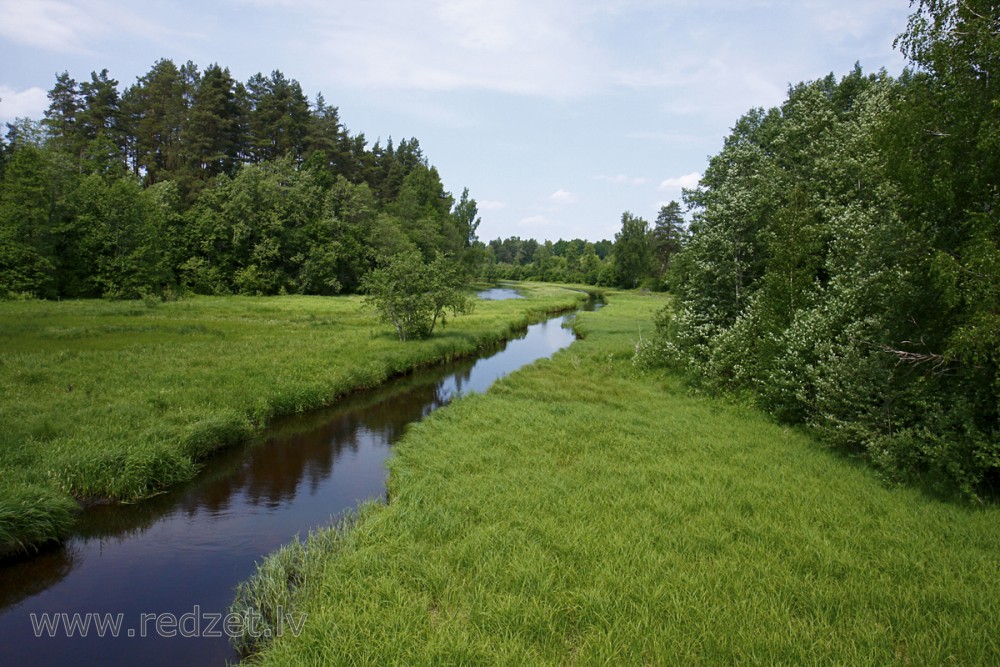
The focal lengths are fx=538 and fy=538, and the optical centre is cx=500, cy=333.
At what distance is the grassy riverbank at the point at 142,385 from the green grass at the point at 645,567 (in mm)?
5361

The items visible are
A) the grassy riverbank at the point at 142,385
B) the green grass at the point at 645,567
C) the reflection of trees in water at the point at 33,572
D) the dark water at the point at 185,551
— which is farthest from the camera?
the grassy riverbank at the point at 142,385

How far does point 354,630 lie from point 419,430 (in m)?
9.34

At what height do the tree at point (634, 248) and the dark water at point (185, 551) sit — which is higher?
the tree at point (634, 248)

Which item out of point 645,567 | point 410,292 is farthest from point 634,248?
point 645,567

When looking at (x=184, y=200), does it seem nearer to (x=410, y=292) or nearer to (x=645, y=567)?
(x=410, y=292)

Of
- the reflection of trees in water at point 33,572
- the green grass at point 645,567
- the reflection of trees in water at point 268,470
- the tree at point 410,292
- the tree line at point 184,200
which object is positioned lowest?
the reflection of trees in water at point 33,572

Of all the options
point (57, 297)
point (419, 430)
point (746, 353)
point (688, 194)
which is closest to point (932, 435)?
point (746, 353)

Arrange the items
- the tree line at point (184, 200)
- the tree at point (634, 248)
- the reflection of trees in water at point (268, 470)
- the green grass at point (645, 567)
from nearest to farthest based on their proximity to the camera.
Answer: the green grass at point (645, 567) → the reflection of trees in water at point (268, 470) → the tree line at point (184, 200) → the tree at point (634, 248)

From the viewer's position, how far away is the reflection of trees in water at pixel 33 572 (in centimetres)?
840

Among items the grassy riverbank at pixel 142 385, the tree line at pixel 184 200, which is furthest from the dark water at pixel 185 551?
the tree line at pixel 184 200

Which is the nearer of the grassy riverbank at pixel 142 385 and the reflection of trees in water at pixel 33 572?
the reflection of trees in water at pixel 33 572

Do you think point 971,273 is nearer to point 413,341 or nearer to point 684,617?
point 684,617

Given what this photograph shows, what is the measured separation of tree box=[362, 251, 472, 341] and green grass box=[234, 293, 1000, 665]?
17326mm

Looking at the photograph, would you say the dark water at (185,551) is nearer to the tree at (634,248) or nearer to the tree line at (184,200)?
the tree line at (184,200)
